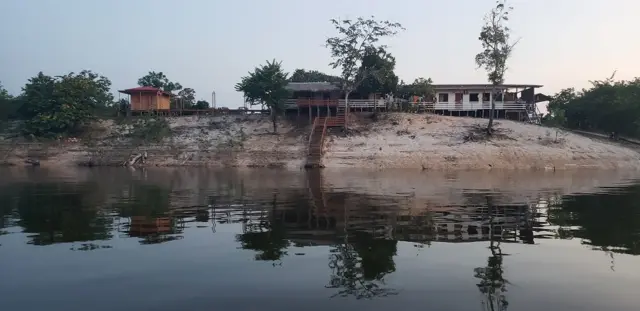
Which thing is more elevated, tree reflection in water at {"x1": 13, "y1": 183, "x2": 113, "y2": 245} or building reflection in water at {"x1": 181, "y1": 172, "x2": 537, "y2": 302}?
building reflection in water at {"x1": 181, "y1": 172, "x2": 537, "y2": 302}

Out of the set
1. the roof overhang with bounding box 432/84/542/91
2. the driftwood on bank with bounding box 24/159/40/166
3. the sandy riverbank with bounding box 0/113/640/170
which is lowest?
the driftwood on bank with bounding box 24/159/40/166

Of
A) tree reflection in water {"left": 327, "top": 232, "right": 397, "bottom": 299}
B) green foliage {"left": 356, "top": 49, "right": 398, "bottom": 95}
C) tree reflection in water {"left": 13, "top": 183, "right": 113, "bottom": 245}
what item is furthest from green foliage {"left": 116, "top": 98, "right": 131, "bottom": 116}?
tree reflection in water {"left": 327, "top": 232, "right": 397, "bottom": 299}

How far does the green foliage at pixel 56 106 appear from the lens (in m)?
53.8

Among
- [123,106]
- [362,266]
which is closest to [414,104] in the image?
Answer: [123,106]

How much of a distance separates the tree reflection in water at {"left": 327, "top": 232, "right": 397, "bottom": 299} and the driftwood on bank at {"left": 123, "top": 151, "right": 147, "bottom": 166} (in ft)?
131

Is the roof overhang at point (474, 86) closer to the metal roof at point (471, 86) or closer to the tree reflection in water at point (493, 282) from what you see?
the metal roof at point (471, 86)

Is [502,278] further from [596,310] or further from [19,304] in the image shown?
[19,304]

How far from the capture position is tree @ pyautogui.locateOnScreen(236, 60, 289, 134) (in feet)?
181

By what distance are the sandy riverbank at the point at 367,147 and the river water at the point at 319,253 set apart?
23314 mm

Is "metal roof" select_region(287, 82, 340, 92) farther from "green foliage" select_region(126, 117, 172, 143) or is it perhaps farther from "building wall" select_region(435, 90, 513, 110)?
"green foliage" select_region(126, 117, 172, 143)

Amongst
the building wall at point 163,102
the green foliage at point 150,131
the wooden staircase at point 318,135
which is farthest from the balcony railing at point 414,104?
the building wall at point 163,102

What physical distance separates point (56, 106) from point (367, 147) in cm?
3262

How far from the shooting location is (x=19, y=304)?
8.51 meters

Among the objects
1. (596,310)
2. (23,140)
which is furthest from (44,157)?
(596,310)
